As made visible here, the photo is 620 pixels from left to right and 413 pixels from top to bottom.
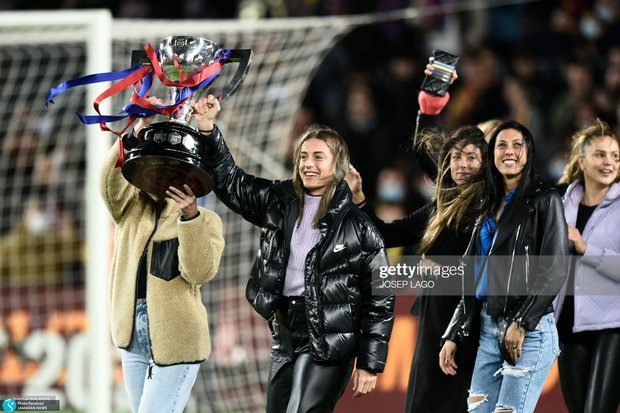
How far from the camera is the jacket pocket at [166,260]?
450 cm

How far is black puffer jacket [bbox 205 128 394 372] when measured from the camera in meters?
4.34

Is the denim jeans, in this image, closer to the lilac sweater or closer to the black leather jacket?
the lilac sweater

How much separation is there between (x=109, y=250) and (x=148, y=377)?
243 cm

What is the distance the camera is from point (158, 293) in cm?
448

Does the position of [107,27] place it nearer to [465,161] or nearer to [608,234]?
[465,161]

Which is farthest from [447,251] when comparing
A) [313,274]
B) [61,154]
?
[61,154]

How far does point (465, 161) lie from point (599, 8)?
219 inches

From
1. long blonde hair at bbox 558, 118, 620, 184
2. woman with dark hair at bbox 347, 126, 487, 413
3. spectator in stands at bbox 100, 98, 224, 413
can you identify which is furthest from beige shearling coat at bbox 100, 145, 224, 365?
long blonde hair at bbox 558, 118, 620, 184

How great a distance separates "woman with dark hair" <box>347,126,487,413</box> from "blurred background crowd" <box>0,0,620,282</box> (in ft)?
12.7

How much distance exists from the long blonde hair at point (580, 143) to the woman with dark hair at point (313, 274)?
3.82 ft

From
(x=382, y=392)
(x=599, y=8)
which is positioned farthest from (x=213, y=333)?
(x=599, y=8)

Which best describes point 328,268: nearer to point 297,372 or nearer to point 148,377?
point 297,372

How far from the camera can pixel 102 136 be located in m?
6.13

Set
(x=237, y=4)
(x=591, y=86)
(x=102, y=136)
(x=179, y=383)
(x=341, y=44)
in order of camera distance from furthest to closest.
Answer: (x=237, y=4)
(x=341, y=44)
(x=591, y=86)
(x=102, y=136)
(x=179, y=383)
